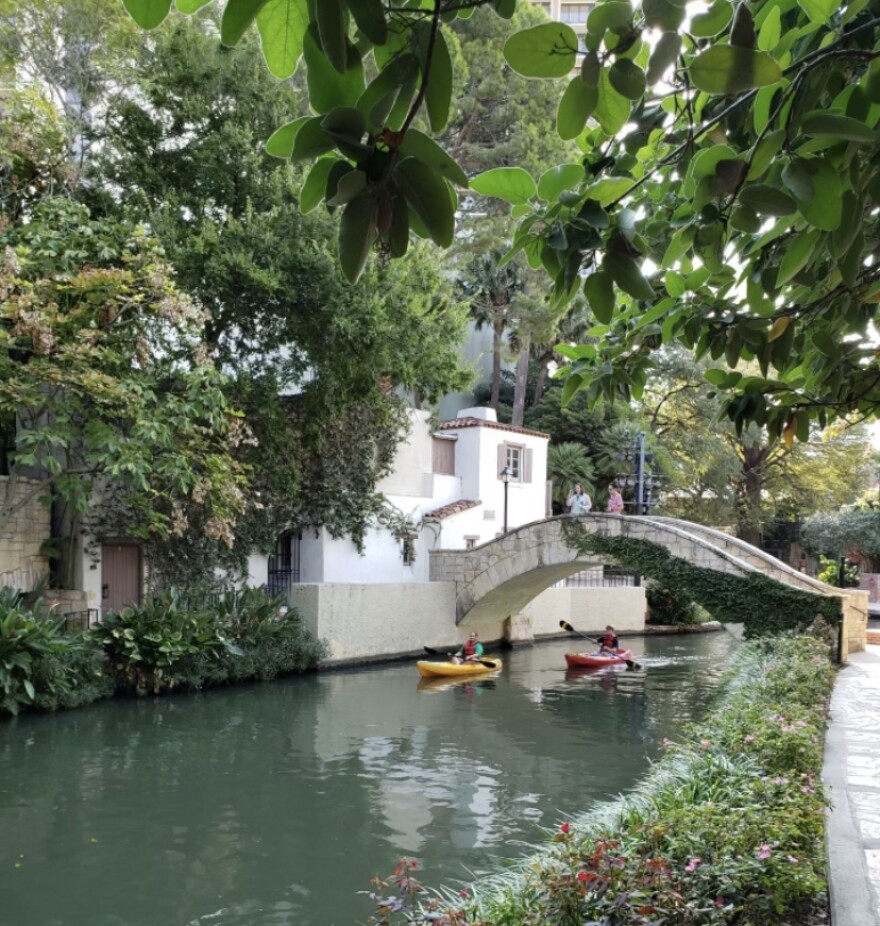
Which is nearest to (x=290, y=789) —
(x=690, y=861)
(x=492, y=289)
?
(x=690, y=861)

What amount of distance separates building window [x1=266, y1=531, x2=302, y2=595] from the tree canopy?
15.7m

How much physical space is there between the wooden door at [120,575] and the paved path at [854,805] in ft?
37.0

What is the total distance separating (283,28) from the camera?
1.35 metres

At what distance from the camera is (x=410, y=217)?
1.47m

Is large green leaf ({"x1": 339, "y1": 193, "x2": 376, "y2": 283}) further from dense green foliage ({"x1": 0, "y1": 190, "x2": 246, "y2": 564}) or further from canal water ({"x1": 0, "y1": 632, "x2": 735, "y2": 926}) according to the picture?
dense green foliage ({"x1": 0, "y1": 190, "x2": 246, "y2": 564})

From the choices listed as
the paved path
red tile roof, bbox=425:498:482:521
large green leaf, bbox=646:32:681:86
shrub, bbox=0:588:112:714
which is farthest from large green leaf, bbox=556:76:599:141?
red tile roof, bbox=425:498:482:521

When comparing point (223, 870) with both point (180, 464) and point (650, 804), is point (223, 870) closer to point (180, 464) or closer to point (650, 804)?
point (650, 804)

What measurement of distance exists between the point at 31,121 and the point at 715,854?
42.1 ft

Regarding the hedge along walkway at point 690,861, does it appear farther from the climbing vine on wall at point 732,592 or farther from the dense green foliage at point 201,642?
the climbing vine on wall at point 732,592

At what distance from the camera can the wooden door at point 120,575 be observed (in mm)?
15133

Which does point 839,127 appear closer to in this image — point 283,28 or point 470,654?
point 283,28

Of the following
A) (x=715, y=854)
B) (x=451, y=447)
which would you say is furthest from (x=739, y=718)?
(x=451, y=447)

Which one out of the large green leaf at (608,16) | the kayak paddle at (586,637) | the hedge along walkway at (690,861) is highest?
the large green leaf at (608,16)

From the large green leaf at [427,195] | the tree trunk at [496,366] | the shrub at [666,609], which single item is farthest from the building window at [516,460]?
the large green leaf at [427,195]
